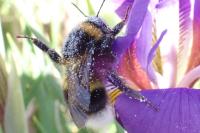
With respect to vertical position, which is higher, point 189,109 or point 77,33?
point 77,33

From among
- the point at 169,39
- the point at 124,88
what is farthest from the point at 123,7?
the point at 124,88

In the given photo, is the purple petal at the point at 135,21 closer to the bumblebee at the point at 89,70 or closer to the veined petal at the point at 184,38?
the bumblebee at the point at 89,70

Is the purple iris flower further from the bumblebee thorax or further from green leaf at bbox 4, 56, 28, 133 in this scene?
green leaf at bbox 4, 56, 28, 133

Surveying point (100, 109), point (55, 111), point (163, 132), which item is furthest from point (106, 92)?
point (55, 111)

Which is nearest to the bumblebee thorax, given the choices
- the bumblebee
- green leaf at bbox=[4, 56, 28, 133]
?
the bumblebee

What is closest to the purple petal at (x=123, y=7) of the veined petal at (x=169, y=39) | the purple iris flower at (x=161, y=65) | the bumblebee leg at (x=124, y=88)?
the purple iris flower at (x=161, y=65)

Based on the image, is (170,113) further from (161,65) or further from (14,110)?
(14,110)

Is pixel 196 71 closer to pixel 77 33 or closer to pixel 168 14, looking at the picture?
pixel 168 14
